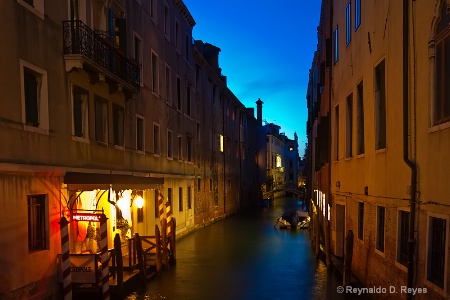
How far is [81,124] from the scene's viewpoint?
1129 centimetres

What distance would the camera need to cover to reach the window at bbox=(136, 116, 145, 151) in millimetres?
16203

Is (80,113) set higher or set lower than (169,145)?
higher

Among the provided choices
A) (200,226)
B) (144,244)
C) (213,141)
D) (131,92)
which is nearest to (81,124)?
(131,92)

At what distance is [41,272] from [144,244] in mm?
6810

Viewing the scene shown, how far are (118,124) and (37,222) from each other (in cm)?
557

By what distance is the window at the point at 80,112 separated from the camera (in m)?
10.9

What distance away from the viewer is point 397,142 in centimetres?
808

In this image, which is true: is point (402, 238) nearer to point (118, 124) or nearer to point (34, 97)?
point (34, 97)

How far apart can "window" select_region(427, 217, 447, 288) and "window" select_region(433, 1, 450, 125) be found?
1.50m

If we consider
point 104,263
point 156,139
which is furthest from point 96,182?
point 156,139

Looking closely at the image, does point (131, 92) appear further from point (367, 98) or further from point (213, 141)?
point (213, 141)

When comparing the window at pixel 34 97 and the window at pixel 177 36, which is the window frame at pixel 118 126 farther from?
the window at pixel 177 36

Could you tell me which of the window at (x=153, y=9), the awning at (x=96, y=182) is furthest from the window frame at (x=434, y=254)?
the window at (x=153, y=9)

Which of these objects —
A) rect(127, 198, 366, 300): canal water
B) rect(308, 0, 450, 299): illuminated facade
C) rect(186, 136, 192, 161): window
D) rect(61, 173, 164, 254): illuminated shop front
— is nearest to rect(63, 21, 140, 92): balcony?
rect(61, 173, 164, 254): illuminated shop front
